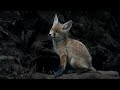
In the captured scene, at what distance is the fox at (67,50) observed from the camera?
5.28 meters

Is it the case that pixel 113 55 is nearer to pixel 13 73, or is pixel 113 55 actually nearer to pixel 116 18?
pixel 116 18

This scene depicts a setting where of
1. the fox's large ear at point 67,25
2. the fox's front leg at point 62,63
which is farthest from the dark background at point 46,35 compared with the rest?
the fox's large ear at point 67,25

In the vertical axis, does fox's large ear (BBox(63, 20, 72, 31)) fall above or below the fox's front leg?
above

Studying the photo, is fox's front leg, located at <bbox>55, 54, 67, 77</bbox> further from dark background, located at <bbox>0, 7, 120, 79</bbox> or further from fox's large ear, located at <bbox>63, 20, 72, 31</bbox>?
fox's large ear, located at <bbox>63, 20, 72, 31</bbox>

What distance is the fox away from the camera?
5278 millimetres

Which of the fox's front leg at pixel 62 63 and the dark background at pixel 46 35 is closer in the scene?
the fox's front leg at pixel 62 63

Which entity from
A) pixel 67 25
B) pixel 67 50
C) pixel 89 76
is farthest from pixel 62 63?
pixel 67 25

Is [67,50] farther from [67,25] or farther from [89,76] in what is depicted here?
[89,76]

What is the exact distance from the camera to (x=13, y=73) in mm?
5297

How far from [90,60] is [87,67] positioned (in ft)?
0.44

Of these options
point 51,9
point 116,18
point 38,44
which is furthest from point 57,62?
point 116,18

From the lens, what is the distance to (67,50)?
532 centimetres

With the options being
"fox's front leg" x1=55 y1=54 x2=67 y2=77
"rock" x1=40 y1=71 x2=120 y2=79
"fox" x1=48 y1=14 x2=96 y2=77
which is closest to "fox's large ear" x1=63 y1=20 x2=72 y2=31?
"fox" x1=48 y1=14 x2=96 y2=77

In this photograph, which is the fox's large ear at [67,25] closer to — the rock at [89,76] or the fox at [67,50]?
the fox at [67,50]
